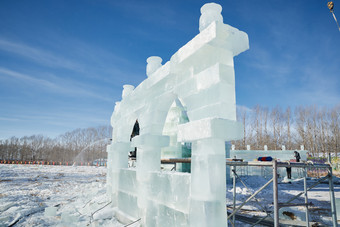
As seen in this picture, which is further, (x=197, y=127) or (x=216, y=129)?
(x=197, y=127)

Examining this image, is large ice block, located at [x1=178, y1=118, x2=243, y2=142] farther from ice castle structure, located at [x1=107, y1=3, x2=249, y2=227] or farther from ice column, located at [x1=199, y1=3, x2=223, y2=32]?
ice column, located at [x1=199, y1=3, x2=223, y2=32]

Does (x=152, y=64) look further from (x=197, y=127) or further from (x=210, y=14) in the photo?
(x=197, y=127)

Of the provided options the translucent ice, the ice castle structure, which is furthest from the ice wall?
the ice castle structure

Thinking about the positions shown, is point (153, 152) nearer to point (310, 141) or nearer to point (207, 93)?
point (207, 93)

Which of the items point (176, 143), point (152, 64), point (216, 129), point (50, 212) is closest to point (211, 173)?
point (216, 129)

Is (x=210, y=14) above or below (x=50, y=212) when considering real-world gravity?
above

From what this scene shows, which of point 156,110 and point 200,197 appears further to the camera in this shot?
point 156,110

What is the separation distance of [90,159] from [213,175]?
5053 centimetres

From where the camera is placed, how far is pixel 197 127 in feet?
9.32

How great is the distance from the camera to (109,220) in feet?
17.6

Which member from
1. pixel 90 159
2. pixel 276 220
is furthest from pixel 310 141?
pixel 90 159

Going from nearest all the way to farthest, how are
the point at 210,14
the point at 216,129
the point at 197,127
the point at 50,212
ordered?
the point at 216,129, the point at 197,127, the point at 210,14, the point at 50,212

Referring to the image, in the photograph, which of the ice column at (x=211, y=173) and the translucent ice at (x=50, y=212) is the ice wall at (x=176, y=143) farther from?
the ice column at (x=211, y=173)

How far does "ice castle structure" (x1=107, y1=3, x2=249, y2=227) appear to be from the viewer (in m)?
2.64
